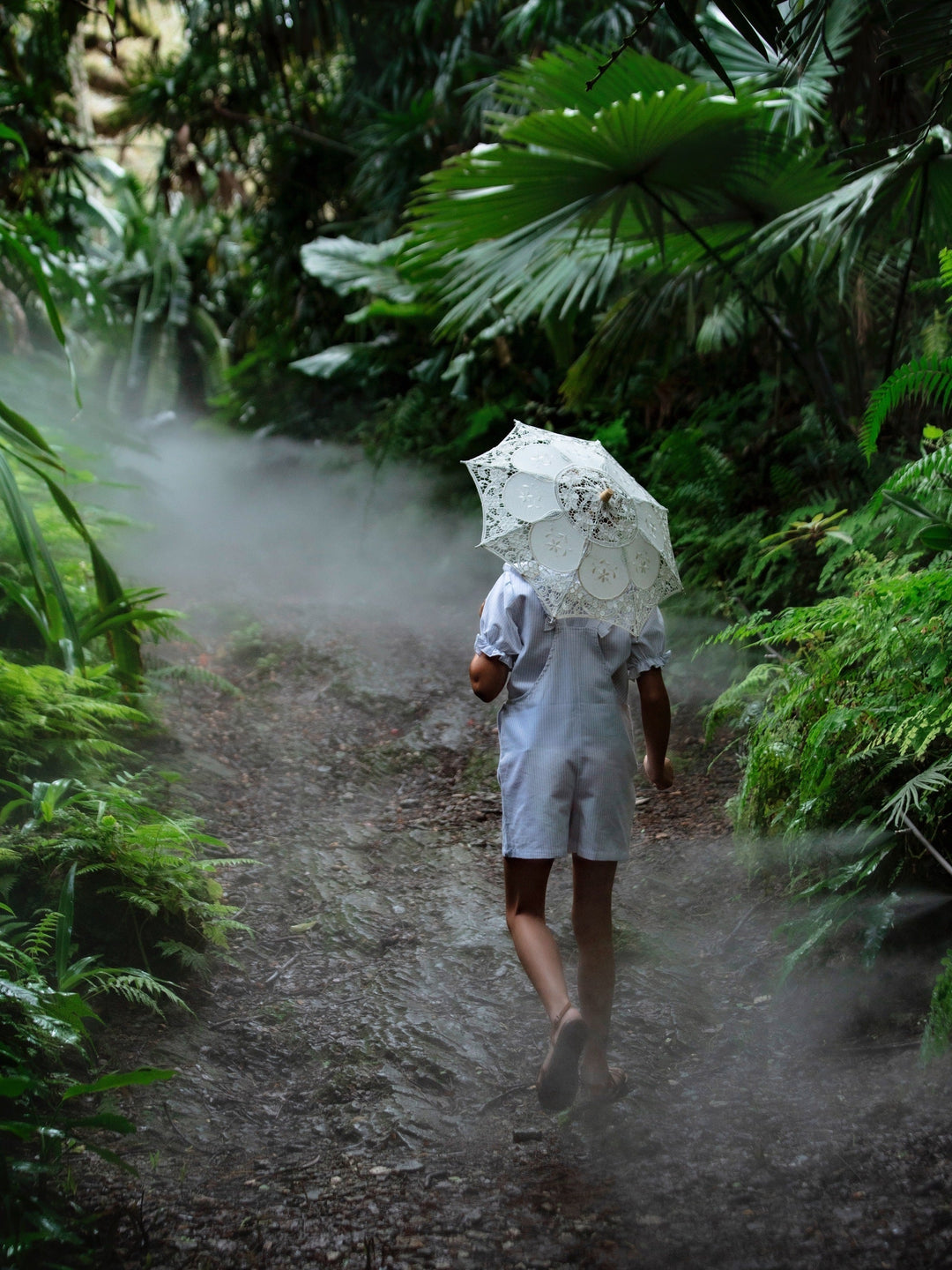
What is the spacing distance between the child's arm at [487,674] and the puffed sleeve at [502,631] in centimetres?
1

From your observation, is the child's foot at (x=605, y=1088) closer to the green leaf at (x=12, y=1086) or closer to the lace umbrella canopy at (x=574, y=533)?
the lace umbrella canopy at (x=574, y=533)

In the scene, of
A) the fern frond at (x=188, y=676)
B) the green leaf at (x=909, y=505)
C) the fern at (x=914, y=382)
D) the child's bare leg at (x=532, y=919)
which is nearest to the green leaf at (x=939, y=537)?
the green leaf at (x=909, y=505)

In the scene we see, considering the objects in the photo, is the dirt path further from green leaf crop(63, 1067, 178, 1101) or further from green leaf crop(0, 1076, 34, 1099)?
green leaf crop(0, 1076, 34, 1099)

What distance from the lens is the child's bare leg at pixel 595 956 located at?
2.51m

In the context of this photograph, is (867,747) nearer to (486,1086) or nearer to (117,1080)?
(486,1086)

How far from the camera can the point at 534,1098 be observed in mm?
2621

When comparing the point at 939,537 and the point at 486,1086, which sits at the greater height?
the point at 939,537

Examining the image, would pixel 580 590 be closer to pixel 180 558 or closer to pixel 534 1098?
pixel 534 1098

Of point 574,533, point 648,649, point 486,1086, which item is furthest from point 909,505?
point 486,1086

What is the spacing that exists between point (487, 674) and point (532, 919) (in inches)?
25.8

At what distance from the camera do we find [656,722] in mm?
2564

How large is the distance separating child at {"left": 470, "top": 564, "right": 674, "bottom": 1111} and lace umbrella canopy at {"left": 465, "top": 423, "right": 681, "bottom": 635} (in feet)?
0.20

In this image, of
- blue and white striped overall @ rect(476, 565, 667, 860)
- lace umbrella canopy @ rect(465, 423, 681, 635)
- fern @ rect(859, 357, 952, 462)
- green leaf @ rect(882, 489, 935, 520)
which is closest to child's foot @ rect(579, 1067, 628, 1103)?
blue and white striped overall @ rect(476, 565, 667, 860)

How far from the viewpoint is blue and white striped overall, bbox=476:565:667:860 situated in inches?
96.8
